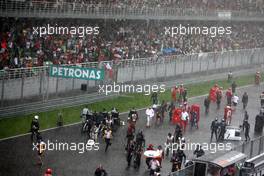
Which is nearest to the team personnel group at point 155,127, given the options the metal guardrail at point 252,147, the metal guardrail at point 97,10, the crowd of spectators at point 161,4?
the metal guardrail at point 252,147

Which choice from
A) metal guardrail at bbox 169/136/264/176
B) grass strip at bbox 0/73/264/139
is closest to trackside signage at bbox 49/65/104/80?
grass strip at bbox 0/73/264/139

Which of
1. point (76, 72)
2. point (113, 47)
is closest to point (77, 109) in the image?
point (76, 72)

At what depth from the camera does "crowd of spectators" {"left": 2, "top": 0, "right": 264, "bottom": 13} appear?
117 ft

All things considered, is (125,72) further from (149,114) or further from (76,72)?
(149,114)

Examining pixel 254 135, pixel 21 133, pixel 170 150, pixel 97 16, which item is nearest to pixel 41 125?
pixel 21 133

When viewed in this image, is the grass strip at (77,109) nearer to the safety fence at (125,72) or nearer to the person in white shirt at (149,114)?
the safety fence at (125,72)

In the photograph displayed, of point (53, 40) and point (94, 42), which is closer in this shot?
point (53, 40)

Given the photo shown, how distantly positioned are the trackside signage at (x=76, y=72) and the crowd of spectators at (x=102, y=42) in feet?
2.75

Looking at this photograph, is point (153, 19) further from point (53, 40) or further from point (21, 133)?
point (21, 133)

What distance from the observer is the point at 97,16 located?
3847 cm

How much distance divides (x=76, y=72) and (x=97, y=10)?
308 inches

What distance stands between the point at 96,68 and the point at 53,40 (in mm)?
2319

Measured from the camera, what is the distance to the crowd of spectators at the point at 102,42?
3131cm

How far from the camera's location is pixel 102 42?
3719 centimetres
